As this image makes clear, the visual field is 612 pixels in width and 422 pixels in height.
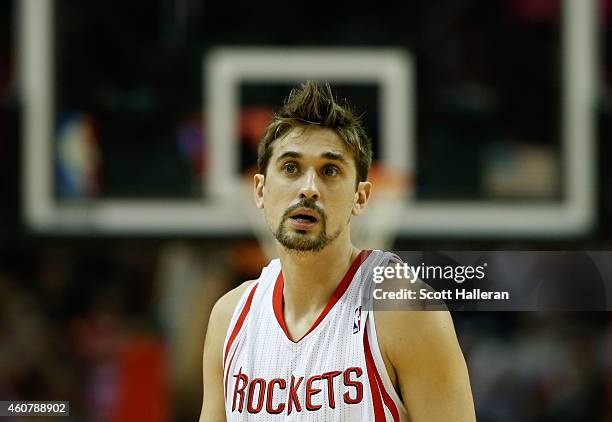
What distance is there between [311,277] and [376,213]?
99.0 inches

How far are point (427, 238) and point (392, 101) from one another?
74 cm

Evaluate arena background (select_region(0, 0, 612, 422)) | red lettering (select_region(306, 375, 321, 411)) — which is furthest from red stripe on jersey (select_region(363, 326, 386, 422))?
arena background (select_region(0, 0, 612, 422))

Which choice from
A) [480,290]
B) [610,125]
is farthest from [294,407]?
[610,125]

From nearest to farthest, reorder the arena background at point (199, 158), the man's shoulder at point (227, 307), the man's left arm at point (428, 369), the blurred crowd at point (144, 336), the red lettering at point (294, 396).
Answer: the man's left arm at point (428, 369)
the red lettering at point (294, 396)
the man's shoulder at point (227, 307)
the blurred crowd at point (144, 336)
the arena background at point (199, 158)

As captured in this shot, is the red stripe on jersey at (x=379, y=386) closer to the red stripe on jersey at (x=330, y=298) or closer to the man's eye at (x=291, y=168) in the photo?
the red stripe on jersey at (x=330, y=298)

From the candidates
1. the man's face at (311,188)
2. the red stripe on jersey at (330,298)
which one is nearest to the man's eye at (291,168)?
the man's face at (311,188)

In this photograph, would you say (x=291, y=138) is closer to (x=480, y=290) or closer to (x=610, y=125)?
(x=480, y=290)

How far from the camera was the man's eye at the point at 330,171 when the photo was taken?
242 cm

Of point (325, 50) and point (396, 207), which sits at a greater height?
point (325, 50)

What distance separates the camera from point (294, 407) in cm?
242

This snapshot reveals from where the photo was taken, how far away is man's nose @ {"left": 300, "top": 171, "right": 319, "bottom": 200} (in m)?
2.38

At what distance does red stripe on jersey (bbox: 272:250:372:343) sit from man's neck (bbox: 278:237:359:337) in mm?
11

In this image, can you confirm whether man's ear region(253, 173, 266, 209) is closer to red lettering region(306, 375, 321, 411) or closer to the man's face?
the man's face

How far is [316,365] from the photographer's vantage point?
243 centimetres
